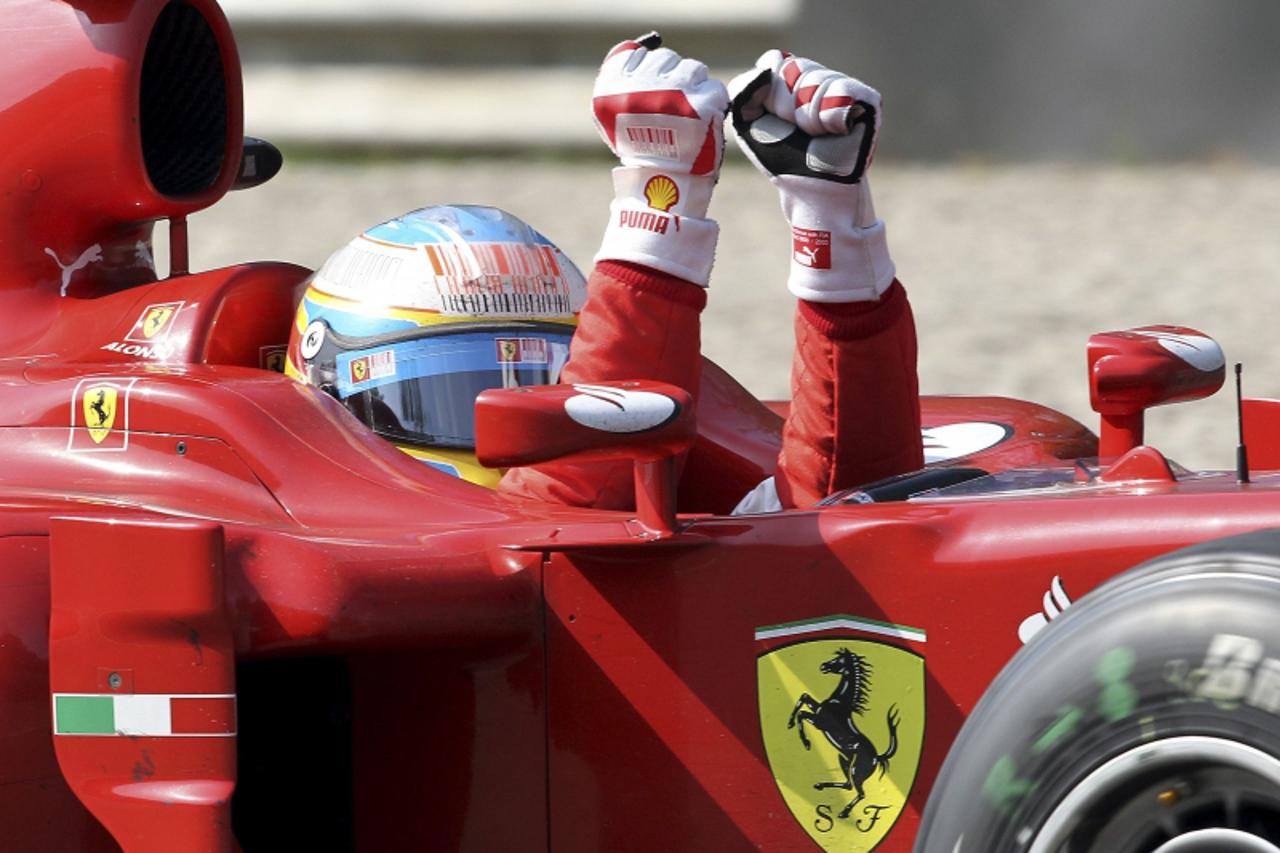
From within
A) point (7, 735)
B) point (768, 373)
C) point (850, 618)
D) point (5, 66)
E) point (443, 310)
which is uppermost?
point (5, 66)

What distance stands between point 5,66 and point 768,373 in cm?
394

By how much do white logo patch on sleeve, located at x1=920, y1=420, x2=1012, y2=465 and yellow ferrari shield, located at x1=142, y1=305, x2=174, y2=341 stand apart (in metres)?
1.08

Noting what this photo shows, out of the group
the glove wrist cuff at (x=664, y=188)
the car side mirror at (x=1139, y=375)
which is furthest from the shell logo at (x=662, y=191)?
the car side mirror at (x=1139, y=375)

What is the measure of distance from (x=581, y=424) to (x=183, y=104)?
1.35m

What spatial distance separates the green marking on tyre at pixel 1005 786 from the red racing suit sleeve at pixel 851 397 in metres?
0.84

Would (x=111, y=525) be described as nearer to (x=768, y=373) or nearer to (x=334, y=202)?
(x=768, y=373)

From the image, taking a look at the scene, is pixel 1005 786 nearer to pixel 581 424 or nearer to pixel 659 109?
pixel 581 424

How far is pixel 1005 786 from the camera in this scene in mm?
1821

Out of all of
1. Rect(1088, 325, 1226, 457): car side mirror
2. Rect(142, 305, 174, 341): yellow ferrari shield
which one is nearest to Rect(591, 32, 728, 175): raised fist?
Rect(1088, 325, 1226, 457): car side mirror

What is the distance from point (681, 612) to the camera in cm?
216

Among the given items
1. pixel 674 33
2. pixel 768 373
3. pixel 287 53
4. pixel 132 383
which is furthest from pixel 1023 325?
pixel 132 383

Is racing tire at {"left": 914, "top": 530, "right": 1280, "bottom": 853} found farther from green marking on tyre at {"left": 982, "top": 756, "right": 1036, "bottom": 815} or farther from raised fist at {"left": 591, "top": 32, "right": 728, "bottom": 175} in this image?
raised fist at {"left": 591, "top": 32, "right": 728, "bottom": 175}

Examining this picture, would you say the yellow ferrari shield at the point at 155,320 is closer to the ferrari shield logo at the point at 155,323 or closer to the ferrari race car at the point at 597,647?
the ferrari shield logo at the point at 155,323

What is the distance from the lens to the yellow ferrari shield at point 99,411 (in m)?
2.50
